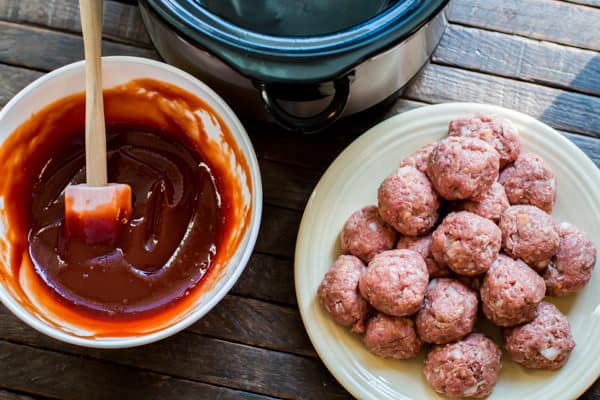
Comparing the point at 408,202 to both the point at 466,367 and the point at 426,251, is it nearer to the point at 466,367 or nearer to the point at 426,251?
the point at 426,251

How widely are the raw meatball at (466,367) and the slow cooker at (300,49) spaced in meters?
0.40

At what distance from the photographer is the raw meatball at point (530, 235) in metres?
1.08

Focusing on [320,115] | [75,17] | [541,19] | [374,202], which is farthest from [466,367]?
[75,17]

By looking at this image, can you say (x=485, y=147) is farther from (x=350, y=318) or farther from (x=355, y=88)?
(x=350, y=318)

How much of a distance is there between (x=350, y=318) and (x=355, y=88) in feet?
1.19

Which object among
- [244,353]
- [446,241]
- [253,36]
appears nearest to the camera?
[253,36]

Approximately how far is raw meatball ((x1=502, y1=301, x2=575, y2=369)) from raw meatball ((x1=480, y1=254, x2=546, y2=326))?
18 millimetres

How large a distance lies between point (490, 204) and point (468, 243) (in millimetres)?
92

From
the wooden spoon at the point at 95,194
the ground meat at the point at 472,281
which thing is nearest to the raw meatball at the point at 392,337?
the ground meat at the point at 472,281

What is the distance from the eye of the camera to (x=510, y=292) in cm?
106

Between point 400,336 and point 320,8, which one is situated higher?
point 320,8

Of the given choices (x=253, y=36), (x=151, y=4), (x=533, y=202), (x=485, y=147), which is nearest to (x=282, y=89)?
(x=253, y=36)

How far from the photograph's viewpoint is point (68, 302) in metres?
1.13

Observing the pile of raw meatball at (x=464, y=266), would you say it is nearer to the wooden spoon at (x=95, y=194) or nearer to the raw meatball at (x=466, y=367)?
the raw meatball at (x=466, y=367)
